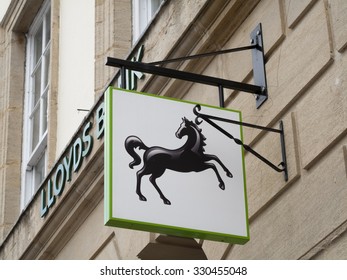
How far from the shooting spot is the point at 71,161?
1300 cm

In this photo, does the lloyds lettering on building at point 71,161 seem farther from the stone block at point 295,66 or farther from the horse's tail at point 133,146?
the horse's tail at point 133,146

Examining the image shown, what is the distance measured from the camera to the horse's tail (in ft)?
27.4

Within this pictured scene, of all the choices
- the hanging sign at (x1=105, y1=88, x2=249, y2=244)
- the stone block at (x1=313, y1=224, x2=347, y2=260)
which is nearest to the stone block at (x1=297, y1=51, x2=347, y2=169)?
the hanging sign at (x1=105, y1=88, x2=249, y2=244)

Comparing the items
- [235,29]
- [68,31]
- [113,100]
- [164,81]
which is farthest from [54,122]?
[113,100]

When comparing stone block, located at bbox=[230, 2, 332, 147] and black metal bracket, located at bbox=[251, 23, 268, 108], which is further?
black metal bracket, located at bbox=[251, 23, 268, 108]

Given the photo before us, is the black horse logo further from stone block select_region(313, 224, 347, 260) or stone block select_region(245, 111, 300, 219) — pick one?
stone block select_region(313, 224, 347, 260)

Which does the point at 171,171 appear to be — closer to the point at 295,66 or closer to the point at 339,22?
the point at 295,66

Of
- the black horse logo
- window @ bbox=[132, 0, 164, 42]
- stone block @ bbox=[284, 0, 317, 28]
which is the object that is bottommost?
the black horse logo

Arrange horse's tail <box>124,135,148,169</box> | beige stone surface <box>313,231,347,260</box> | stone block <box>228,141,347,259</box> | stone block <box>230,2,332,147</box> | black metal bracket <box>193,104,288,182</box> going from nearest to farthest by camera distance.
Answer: beige stone surface <box>313,231,347,260</box>
stone block <box>228,141,347,259</box>
horse's tail <box>124,135,148,169</box>
black metal bracket <box>193,104,288,182</box>
stone block <box>230,2,332,147</box>

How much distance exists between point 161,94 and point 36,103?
19.0 feet

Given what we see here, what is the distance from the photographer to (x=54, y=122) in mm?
14875

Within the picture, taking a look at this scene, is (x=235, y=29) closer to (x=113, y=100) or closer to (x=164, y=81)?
(x=164, y=81)

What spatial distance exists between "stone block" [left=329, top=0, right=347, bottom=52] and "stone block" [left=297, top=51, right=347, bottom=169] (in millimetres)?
104
